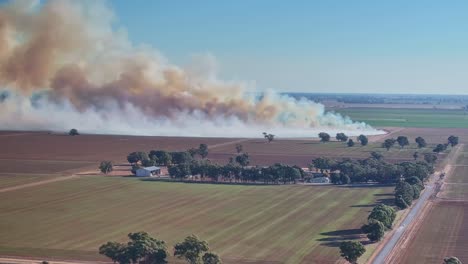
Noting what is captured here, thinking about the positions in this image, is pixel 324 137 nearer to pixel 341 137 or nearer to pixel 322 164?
pixel 341 137

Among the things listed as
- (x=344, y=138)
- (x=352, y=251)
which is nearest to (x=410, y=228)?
(x=352, y=251)

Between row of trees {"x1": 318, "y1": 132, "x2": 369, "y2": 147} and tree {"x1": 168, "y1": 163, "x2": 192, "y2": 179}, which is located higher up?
row of trees {"x1": 318, "y1": 132, "x2": 369, "y2": 147}

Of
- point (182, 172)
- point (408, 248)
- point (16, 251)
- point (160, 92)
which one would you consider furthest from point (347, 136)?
point (16, 251)

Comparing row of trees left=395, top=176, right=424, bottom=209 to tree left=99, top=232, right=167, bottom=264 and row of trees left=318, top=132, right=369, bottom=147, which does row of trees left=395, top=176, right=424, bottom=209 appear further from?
row of trees left=318, top=132, right=369, bottom=147

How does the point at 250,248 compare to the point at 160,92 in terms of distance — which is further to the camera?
the point at 160,92

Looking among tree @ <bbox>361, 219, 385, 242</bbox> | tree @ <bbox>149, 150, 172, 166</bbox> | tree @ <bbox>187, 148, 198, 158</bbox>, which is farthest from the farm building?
tree @ <bbox>361, 219, 385, 242</bbox>

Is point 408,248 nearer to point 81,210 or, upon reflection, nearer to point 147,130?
point 81,210
